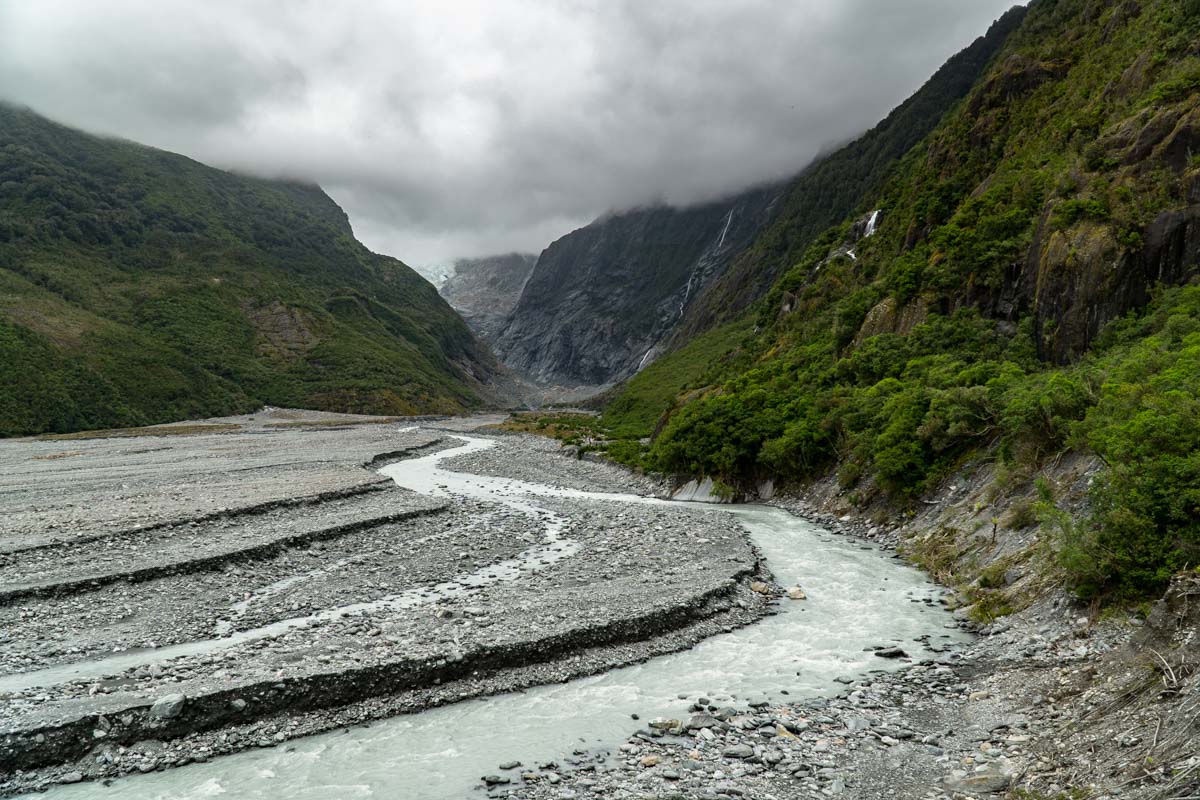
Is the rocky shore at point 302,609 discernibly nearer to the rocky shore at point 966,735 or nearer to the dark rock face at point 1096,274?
the rocky shore at point 966,735

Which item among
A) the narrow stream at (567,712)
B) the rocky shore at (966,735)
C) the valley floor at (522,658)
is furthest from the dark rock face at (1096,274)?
the rocky shore at (966,735)

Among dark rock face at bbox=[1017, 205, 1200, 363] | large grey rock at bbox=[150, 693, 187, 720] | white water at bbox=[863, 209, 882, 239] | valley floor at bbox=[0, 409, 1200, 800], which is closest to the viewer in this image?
valley floor at bbox=[0, 409, 1200, 800]

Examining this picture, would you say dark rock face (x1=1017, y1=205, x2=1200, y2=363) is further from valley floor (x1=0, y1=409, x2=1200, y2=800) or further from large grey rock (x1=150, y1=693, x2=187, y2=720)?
large grey rock (x1=150, y1=693, x2=187, y2=720)

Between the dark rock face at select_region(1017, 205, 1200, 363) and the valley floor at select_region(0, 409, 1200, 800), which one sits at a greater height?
the dark rock face at select_region(1017, 205, 1200, 363)

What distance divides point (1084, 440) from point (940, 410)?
10878 mm

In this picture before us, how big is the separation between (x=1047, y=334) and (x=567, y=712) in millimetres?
38033

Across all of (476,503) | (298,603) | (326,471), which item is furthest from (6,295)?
(298,603)

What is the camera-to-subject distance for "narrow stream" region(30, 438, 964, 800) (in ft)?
40.9

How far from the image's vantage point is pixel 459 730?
1453 cm

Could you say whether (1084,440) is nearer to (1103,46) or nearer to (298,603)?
(298,603)

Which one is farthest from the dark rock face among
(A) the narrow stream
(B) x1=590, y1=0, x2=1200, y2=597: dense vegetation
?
(A) the narrow stream

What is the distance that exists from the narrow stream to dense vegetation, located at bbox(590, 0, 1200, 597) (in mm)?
6167

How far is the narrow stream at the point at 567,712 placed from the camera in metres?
12.5

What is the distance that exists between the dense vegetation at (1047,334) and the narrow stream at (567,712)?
6167 mm
